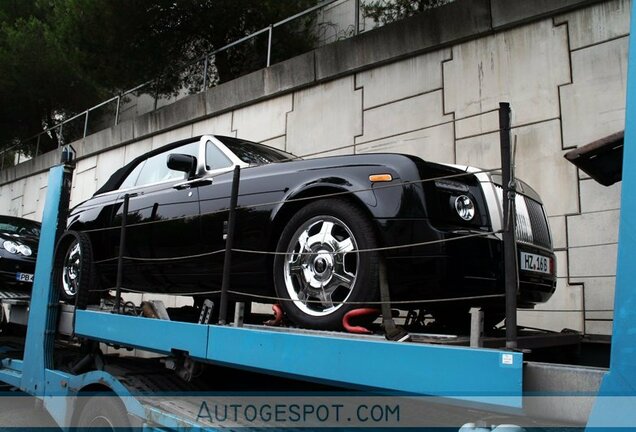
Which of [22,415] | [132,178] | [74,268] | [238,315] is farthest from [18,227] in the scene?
[238,315]

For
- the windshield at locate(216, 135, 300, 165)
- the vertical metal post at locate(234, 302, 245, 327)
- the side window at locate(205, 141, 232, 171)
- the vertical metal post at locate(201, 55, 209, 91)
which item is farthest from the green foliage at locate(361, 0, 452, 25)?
the vertical metal post at locate(234, 302, 245, 327)

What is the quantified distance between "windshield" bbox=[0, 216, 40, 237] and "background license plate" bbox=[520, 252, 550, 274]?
248 inches

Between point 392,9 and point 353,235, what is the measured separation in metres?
6.91

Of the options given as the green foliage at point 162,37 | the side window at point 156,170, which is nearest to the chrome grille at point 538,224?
the side window at point 156,170

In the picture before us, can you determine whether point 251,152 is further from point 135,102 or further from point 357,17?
point 135,102

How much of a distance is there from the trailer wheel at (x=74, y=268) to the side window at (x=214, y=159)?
116 centimetres

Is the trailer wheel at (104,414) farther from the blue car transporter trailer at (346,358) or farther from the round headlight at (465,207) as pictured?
the round headlight at (465,207)

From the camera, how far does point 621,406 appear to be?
4.72 feet

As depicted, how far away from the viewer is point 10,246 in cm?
627

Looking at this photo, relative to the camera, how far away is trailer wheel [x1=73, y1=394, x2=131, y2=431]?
324 cm

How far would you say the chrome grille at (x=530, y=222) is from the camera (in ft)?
9.57

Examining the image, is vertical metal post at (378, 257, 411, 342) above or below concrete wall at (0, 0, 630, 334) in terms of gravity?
below

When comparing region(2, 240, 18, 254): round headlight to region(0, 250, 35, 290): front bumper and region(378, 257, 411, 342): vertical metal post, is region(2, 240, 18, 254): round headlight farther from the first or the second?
region(378, 257, 411, 342): vertical metal post

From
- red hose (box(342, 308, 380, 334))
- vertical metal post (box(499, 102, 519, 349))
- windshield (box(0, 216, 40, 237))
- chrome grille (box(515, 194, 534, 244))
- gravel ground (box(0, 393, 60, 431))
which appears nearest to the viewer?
vertical metal post (box(499, 102, 519, 349))
